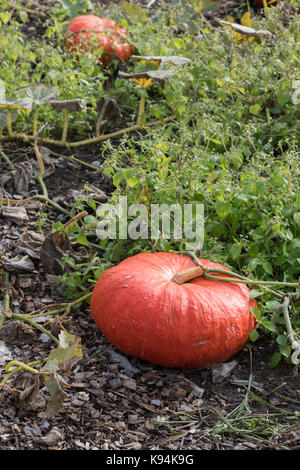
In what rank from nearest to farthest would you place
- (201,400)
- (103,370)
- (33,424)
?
1. (33,424)
2. (201,400)
3. (103,370)

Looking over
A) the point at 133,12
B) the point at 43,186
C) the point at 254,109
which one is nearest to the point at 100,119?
the point at 43,186

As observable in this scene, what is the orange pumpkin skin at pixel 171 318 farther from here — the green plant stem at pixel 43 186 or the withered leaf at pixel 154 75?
the withered leaf at pixel 154 75

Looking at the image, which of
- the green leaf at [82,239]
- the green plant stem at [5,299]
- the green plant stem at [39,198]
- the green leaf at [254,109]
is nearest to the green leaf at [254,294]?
the green leaf at [82,239]

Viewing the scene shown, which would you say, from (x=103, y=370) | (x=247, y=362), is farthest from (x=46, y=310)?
(x=247, y=362)

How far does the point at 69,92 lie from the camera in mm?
4473

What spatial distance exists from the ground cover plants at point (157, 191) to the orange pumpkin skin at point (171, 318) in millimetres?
88

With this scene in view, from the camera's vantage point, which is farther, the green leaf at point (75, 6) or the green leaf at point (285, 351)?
the green leaf at point (75, 6)

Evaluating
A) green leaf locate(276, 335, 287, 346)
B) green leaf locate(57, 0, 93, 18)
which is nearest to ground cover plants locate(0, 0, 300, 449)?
green leaf locate(276, 335, 287, 346)

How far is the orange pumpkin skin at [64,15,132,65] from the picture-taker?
5160 mm

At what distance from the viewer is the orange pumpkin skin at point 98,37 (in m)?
5.16

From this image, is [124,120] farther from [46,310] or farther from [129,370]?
[129,370]

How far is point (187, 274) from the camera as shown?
3008 mm

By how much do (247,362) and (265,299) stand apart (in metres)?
0.31

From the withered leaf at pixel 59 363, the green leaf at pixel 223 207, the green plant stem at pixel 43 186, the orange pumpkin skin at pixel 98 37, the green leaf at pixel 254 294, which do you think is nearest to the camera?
the withered leaf at pixel 59 363
